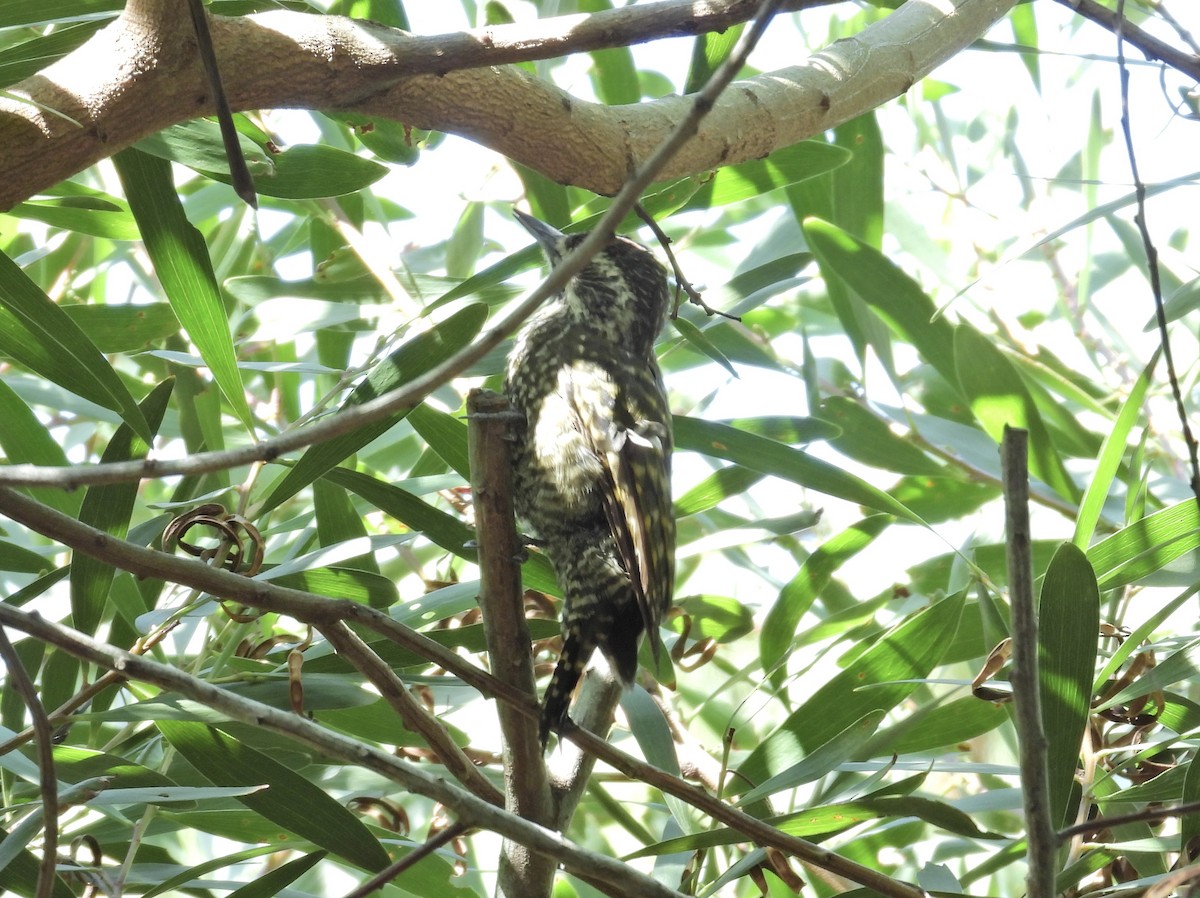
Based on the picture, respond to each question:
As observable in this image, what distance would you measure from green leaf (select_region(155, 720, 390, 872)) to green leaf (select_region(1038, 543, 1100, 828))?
0.96 m

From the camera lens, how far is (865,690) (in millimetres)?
2059

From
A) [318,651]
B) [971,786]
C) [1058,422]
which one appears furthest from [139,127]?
[971,786]

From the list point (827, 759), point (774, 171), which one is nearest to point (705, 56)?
point (774, 171)

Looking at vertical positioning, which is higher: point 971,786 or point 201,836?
point 201,836

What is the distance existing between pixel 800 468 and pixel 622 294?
77 centimetres

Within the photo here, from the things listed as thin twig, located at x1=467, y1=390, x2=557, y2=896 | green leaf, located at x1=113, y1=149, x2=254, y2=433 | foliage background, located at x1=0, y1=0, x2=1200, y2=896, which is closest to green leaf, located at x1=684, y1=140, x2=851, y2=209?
foliage background, located at x1=0, y1=0, x2=1200, y2=896

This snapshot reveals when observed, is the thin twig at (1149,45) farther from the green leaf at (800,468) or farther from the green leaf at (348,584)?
the green leaf at (348,584)

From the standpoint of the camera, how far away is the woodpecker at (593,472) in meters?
2.08

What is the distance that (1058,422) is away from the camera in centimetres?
282

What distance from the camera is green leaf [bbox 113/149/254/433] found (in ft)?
5.81

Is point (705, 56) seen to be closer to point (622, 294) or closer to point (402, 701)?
point (622, 294)

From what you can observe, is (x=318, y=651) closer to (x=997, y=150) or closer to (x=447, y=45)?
(x=447, y=45)

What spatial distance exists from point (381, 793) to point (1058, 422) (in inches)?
69.1

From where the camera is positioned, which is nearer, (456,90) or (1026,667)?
(1026,667)
